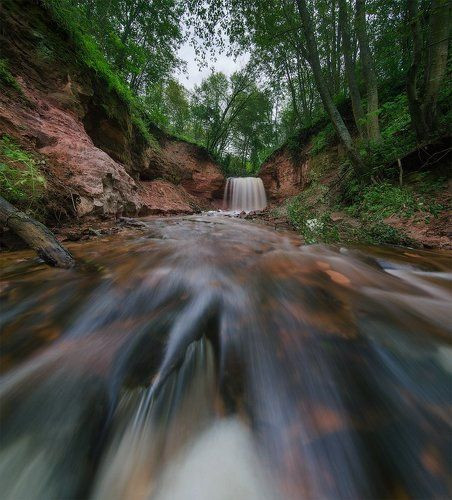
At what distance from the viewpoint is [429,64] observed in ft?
12.1

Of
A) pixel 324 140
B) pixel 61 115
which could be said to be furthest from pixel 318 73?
pixel 61 115

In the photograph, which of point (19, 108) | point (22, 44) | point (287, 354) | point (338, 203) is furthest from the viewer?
point (338, 203)

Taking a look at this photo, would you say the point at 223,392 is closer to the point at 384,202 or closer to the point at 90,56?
the point at 384,202

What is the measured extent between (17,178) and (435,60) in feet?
20.8

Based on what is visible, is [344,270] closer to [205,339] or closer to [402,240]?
[205,339]

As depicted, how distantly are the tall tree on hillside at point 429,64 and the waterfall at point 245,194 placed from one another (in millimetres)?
10644

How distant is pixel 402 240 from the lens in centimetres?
325

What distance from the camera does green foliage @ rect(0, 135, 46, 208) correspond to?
241 centimetres

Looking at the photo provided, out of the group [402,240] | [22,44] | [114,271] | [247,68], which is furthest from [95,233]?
[247,68]

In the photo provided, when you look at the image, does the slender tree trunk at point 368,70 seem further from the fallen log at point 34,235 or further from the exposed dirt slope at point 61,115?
the fallen log at point 34,235

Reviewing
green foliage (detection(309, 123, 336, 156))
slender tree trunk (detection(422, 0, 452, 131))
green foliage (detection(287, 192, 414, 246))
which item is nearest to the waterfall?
green foliage (detection(309, 123, 336, 156))

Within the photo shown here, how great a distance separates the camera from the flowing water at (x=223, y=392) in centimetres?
61

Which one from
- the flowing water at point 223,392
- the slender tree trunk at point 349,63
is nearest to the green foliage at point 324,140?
the slender tree trunk at point 349,63

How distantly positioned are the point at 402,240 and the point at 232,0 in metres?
7.67
